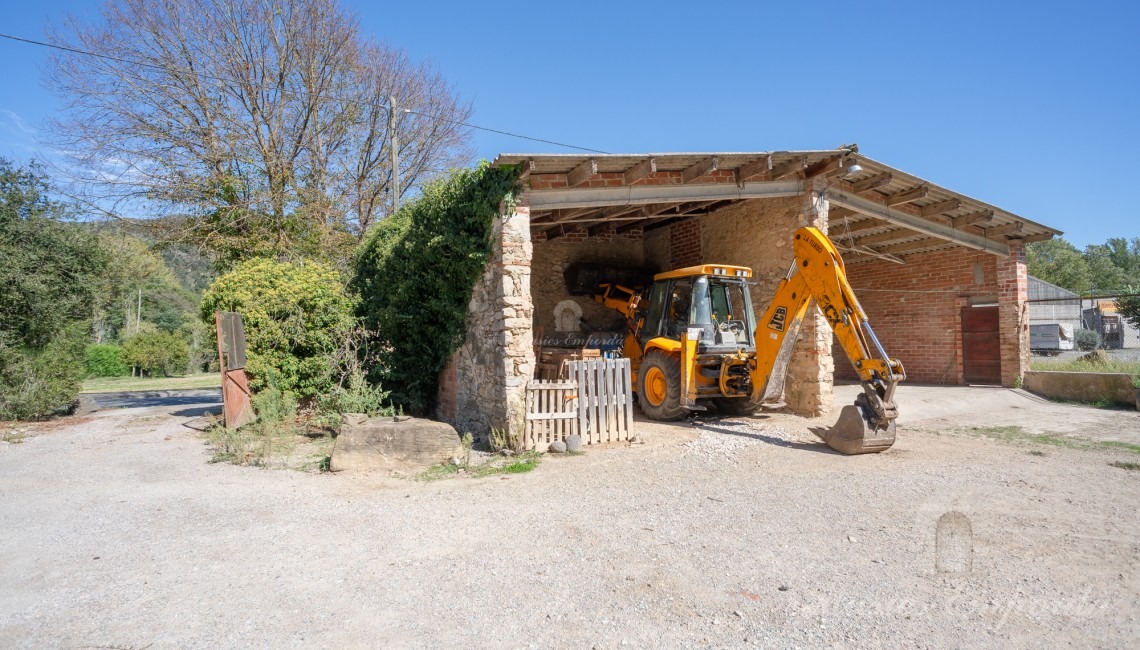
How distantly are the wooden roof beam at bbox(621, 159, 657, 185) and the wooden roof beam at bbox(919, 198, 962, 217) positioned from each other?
6.00 metres

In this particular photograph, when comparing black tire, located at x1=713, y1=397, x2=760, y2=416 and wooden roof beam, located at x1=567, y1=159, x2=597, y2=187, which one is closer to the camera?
wooden roof beam, located at x1=567, y1=159, x2=597, y2=187

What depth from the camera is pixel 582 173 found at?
8.20 metres

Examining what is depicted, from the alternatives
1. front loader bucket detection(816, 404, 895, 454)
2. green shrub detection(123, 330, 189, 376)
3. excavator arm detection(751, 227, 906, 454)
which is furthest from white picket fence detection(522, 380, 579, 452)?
green shrub detection(123, 330, 189, 376)

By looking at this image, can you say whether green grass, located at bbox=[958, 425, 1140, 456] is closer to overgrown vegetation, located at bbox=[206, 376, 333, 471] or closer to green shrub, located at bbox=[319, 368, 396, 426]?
green shrub, located at bbox=[319, 368, 396, 426]

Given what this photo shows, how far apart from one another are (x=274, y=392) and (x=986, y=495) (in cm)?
899

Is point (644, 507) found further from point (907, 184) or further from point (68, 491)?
point (907, 184)

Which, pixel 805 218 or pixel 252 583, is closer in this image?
pixel 252 583

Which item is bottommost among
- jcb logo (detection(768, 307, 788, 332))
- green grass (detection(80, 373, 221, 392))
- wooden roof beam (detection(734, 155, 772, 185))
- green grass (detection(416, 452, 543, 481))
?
green grass (detection(80, 373, 221, 392))

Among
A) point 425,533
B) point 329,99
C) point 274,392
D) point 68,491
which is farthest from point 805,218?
point 329,99

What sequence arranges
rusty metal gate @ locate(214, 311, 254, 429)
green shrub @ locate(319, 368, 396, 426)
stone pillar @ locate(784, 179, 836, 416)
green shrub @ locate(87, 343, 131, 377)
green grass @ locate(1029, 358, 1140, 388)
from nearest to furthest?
green shrub @ locate(319, 368, 396, 426) → rusty metal gate @ locate(214, 311, 254, 429) → stone pillar @ locate(784, 179, 836, 416) → green grass @ locate(1029, 358, 1140, 388) → green shrub @ locate(87, 343, 131, 377)

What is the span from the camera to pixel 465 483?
619 centimetres

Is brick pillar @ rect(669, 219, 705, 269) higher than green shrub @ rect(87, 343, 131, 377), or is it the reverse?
brick pillar @ rect(669, 219, 705, 269)

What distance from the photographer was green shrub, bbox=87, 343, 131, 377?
3158 centimetres

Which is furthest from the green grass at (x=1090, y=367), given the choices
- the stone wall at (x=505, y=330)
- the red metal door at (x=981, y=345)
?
the stone wall at (x=505, y=330)
